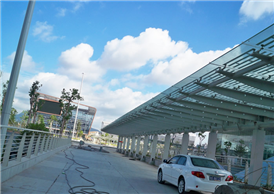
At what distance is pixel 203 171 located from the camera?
9.17m

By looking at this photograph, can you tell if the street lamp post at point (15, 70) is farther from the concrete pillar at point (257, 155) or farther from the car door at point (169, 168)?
the concrete pillar at point (257, 155)

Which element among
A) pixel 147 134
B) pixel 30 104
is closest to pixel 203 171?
pixel 147 134

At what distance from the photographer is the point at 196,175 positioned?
9.13 m

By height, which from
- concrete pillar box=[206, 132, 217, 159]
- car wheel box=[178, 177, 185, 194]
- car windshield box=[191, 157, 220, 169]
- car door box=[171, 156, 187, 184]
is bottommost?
car wheel box=[178, 177, 185, 194]

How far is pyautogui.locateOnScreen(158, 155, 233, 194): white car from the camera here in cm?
904

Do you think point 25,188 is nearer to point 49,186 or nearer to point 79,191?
point 49,186

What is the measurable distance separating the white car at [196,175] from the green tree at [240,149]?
39.2 ft

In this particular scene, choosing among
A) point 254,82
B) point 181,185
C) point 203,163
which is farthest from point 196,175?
point 254,82

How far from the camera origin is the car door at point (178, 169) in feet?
33.4

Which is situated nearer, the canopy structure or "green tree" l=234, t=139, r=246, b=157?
the canopy structure

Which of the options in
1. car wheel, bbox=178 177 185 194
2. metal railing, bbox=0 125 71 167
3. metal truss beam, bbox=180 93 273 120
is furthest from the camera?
metal truss beam, bbox=180 93 273 120

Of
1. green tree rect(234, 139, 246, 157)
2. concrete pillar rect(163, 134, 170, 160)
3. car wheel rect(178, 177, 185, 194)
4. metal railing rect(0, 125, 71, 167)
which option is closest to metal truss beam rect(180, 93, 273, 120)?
car wheel rect(178, 177, 185, 194)

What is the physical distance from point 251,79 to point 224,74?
1.05 metres

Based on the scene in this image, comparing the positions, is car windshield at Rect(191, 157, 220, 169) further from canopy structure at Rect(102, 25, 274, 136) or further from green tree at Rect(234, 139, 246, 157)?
green tree at Rect(234, 139, 246, 157)
